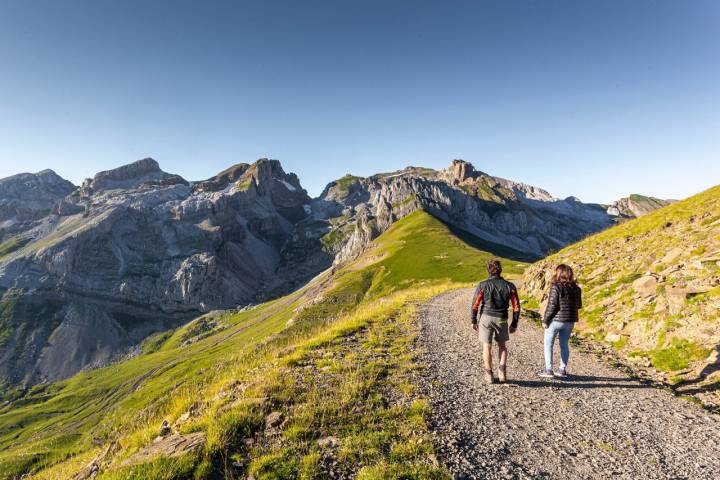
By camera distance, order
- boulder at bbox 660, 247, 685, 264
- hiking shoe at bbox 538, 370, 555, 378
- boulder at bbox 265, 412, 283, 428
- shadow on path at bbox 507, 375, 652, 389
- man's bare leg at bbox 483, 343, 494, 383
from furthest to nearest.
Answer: boulder at bbox 660, 247, 685, 264 → hiking shoe at bbox 538, 370, 555, 378 → shadow on path at bbox 507, 375, 652, 389 → man's bare leg at bbox 483, 343, 494, 383 → boulder at bbox 265, 412, 283, 428

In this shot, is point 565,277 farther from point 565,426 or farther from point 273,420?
point 273,420

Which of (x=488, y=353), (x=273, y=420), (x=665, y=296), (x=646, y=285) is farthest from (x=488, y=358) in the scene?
(x=646, y=285)

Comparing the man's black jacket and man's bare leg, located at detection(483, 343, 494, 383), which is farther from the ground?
the man's black jacket

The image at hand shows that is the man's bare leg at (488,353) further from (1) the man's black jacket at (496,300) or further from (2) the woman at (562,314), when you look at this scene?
(2) the woman at (562,314)

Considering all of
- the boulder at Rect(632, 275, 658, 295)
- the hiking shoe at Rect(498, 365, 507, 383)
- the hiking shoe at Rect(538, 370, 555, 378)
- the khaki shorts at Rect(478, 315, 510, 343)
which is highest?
the boulder at Rect(632, 275, 658, 295)

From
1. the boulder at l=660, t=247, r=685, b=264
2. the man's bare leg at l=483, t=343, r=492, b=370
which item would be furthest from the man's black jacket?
Result: the boulder at l=660, t=247, r=685, b=264

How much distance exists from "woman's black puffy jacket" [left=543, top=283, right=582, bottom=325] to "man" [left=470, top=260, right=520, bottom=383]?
1634mm

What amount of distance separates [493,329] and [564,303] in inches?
126

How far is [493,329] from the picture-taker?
12.3m

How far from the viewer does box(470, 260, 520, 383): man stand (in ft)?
39.9

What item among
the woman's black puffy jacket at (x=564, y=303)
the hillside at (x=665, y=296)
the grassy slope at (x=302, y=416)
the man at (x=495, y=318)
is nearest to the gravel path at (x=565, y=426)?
the man at (x=495, y=318)

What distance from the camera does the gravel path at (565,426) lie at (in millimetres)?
7504

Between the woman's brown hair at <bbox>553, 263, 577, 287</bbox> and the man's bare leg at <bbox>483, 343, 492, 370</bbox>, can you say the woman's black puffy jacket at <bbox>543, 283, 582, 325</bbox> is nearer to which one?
the woman's brown hair at <bbox>553, 263, 577, 287</bbox>

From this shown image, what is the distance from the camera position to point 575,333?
2047cm
